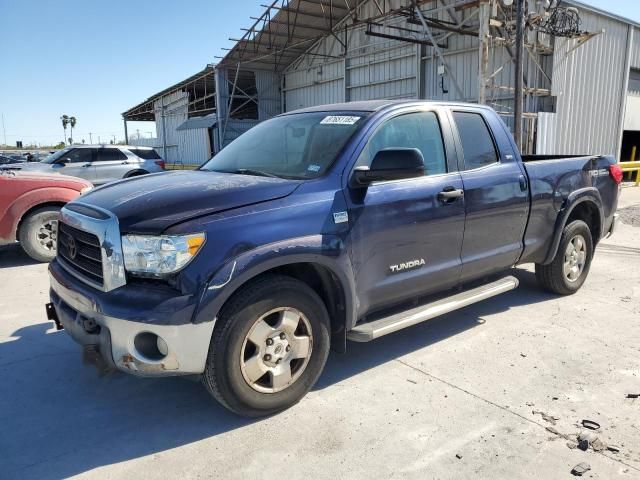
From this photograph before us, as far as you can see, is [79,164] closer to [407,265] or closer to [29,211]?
[29,211]

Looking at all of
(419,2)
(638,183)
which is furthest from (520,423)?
(638,183)

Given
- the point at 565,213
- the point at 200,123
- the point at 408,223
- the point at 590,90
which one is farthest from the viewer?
the point at 200,123

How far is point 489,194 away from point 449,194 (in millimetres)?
560

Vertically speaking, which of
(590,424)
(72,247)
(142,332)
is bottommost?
(590,424)

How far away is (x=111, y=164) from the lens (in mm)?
14312

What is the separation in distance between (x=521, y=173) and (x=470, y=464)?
277 cm

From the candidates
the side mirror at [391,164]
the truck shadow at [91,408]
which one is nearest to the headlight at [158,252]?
the truck shadow at [91,408]

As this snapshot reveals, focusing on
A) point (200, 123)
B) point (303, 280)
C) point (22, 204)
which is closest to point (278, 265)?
point (303, 280)

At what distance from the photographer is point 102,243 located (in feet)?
9.15

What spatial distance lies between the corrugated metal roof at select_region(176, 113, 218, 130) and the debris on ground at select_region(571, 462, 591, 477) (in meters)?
23.5

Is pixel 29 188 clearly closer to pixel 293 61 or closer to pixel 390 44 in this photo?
pixel 390 44

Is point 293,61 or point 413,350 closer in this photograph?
point 413,350

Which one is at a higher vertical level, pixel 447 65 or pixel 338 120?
pixel 447 65

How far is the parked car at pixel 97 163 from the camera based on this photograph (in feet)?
44.4
